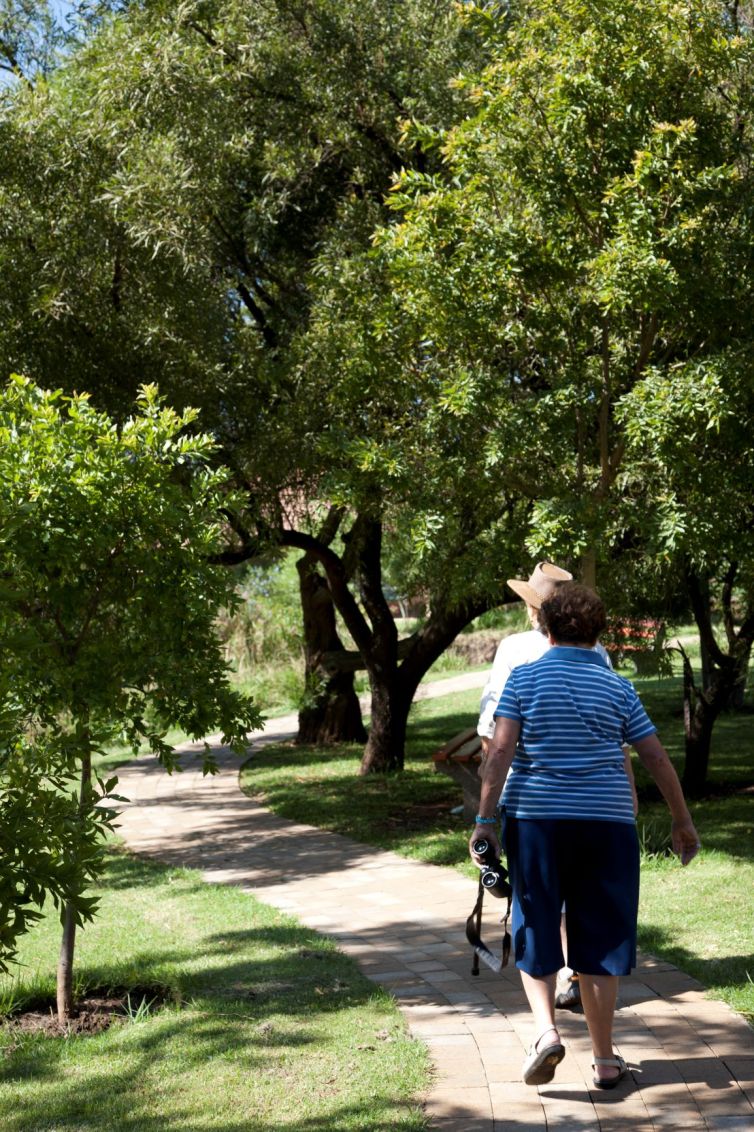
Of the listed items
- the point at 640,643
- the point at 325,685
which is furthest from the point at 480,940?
the point at 325,685

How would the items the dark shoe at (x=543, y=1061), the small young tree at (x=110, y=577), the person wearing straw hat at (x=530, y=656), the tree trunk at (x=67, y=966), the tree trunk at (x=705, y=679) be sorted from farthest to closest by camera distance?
the tree trunk at (x=705, y=679) < the tree trunk at (x=67, y=966) < the small young tree at (x=110, y=577) < the person wearing straw hat at (x=530, y=656) < the dark shoe at (x=543, y=1061)

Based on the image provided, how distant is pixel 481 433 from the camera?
9273mm

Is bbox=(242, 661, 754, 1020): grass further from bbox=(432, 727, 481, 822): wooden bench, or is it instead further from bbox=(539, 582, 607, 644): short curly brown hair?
bbox=(539, 582, 607, 644): short curly brown hair

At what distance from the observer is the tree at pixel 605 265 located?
7.99 metres

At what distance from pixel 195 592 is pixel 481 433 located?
3.96 m

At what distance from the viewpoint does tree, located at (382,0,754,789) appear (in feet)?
26.2

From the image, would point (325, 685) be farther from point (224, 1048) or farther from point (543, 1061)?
point (543, 1061)

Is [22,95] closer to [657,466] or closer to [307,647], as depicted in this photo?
[657,466]

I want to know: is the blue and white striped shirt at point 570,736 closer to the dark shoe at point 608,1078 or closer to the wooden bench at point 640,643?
the dark shoe at point 608,1078

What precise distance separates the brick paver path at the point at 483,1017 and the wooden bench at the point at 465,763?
1016mm

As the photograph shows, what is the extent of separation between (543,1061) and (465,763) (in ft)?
21.0

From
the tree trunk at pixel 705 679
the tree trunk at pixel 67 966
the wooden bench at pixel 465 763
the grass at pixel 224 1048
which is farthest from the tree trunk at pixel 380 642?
the tree trunk at pixel 67 966

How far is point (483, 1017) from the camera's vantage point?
17.7 ft

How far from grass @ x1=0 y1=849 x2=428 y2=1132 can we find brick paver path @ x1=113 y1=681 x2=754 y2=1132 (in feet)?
0.65
